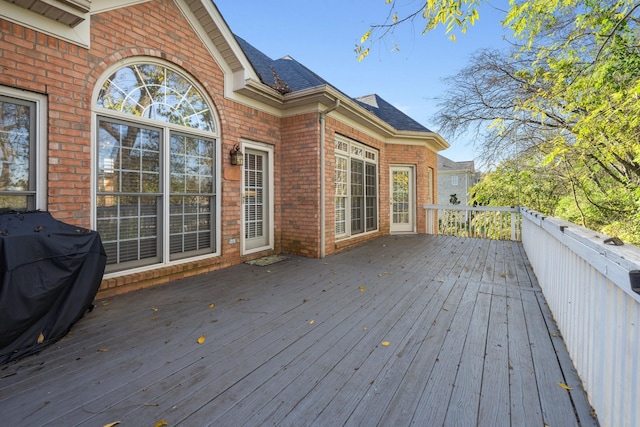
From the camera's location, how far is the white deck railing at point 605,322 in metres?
1.15

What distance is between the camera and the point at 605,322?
4.75 feet

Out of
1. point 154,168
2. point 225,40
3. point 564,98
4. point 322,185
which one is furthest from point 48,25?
Answer: point 564,98

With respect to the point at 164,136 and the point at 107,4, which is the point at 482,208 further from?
the point at 107,4

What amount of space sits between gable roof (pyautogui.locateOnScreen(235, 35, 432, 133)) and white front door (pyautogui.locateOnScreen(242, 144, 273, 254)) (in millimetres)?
1400

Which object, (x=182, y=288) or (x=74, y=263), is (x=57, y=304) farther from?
(x=182, y=288)

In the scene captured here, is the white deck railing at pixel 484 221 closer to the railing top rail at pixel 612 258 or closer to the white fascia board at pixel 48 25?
the railing top rail at pixel 612 258

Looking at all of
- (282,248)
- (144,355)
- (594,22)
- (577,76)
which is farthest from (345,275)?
(594,22)

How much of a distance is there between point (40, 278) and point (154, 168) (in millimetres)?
2008

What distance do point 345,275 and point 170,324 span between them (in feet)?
8.05

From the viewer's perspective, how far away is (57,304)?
2363mm

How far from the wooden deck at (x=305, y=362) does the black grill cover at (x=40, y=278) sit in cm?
16

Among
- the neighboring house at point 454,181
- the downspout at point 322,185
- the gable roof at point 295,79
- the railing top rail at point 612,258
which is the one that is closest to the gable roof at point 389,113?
the gable roof at point 295,79

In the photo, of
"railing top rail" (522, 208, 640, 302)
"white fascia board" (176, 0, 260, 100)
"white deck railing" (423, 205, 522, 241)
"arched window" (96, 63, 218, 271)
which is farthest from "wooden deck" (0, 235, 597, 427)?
"white deck railing" (423, 205, 522, 241)

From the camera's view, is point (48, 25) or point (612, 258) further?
point (48, 25)
